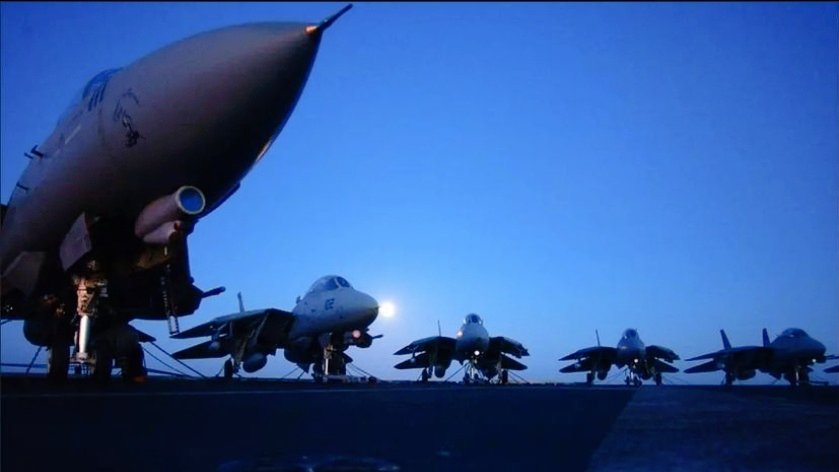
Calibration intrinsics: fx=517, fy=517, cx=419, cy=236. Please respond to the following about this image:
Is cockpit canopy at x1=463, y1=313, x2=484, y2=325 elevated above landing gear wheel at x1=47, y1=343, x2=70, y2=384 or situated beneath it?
elevated above

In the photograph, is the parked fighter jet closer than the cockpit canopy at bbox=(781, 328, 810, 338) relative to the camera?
No

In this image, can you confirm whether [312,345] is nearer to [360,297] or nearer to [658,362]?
Answer: [360,297]

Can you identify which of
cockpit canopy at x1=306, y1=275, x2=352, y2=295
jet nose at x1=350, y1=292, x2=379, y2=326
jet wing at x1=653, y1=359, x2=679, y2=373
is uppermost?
cockpit canopy at x1=306, y1=275, x2=352, y2=295

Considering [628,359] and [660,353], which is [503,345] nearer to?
[628,359]

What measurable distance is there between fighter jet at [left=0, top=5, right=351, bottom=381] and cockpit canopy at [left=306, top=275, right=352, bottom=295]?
10.1m

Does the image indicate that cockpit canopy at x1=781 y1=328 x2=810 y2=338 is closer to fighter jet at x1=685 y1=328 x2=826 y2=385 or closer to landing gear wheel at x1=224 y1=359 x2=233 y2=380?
fighter jet at x1=685 y1=328 x2=826 y2=385

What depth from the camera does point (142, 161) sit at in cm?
793

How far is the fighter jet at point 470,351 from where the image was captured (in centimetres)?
2958

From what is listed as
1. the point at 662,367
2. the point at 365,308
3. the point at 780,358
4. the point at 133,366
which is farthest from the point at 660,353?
the point at 133,366

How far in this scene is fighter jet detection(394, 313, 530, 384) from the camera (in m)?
29.6

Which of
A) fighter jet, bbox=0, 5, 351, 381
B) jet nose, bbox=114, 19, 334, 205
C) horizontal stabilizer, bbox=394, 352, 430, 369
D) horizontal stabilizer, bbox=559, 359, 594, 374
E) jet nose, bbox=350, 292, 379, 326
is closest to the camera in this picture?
jet nose, bbox=114, 19, 334, 205

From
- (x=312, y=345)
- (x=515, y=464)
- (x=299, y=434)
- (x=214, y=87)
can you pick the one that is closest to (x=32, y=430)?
(x=299, y=434)

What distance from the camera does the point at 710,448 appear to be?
3.69m

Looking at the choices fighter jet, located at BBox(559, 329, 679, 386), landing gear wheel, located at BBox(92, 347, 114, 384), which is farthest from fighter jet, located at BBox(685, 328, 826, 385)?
landing gear wheel, located at BBox(92, 347, 114, 384)
